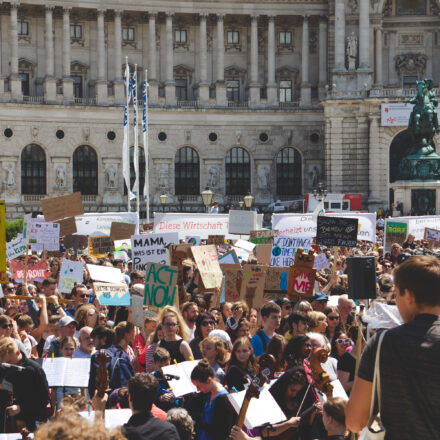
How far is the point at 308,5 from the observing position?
63.2 meters

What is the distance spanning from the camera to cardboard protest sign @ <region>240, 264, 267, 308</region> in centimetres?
1591

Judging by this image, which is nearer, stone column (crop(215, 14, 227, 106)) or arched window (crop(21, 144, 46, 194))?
arched window (crop(21, 144, 46, 194))

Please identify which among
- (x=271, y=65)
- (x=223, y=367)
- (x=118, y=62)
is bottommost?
(x=223, y=367)

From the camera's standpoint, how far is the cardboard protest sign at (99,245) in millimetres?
25669

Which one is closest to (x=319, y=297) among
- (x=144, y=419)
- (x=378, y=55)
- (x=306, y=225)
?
(x=144, y=419)

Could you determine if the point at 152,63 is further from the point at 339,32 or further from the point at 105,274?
the point at 105,274

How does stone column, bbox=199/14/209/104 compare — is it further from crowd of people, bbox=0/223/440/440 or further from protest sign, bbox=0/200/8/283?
protest sign, bbox=0/200/8/283

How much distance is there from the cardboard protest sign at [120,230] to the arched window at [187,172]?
3520 cm

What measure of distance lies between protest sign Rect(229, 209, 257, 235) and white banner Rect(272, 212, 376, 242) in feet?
4.34

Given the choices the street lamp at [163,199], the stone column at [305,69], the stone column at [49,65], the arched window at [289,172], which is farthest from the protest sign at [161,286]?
the stone column at [305,69]

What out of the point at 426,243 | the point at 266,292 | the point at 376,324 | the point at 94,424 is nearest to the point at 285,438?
the point at 376,324

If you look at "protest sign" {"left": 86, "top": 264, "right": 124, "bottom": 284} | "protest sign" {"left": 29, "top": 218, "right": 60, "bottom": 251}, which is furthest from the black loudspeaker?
"protest sign" {"left": 29, "top": 218, "right": 60, "bottom": 251}

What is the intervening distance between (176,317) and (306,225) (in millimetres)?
18156

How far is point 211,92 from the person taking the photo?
6353cm
